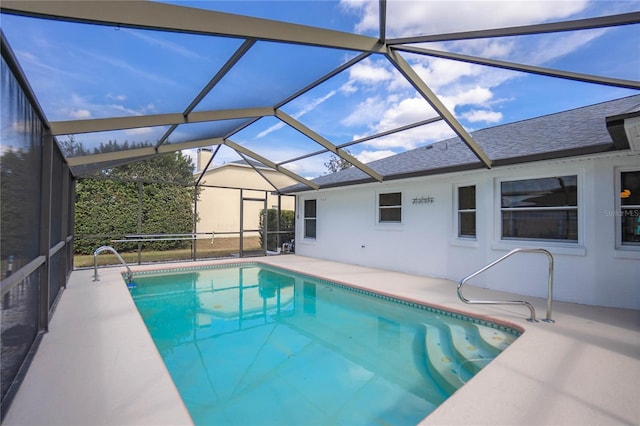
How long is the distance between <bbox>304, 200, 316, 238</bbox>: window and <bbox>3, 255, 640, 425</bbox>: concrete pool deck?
784 cm

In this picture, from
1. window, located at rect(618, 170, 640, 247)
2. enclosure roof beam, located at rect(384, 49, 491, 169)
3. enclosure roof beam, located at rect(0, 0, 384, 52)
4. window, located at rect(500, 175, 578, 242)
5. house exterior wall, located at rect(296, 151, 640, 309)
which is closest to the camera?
enclosure roof beam, located at rect(0, 0, 384, 52)

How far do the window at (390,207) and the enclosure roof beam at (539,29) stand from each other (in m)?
5.68

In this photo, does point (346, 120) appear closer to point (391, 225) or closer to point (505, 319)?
point (391, 225)

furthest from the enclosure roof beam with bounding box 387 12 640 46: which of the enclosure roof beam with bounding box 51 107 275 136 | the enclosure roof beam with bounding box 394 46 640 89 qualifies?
the enclosure roof beam with bounding box 51 107 275 136

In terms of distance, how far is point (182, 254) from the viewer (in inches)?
496

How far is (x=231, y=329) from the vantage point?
17.2ft

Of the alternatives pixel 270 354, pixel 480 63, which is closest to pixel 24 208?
pixel 270 354

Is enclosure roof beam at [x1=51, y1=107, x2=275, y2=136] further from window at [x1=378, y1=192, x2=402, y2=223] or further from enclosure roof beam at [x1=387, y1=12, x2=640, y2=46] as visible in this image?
window at [x1=378, y1=192, x2=402, y2=223]

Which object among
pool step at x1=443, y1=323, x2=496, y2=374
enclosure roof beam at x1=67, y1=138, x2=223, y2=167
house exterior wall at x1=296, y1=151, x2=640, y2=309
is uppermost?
enclosure roof beam at x1=67, y1=138, x2=223, y2=167

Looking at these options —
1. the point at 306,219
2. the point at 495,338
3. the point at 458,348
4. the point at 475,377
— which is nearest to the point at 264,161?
the point at 306,219

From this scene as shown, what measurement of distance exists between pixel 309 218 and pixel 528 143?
25.9 ft

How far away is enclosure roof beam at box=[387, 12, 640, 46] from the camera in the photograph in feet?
9.42

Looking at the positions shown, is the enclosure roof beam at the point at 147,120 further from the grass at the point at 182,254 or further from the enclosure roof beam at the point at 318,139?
the grass at the point at 182,254

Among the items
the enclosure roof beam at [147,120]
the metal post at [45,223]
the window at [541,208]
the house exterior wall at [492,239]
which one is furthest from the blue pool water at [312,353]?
the enclosure roof beam at [147,120]
